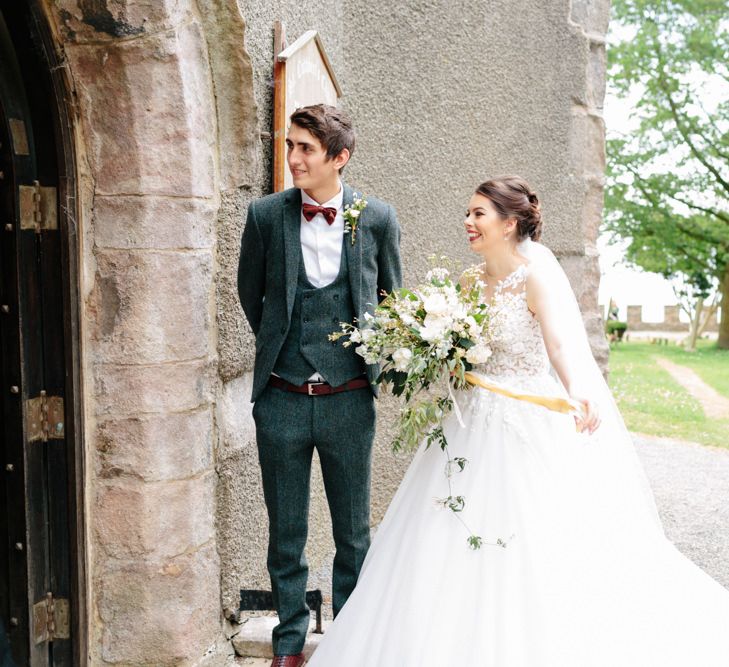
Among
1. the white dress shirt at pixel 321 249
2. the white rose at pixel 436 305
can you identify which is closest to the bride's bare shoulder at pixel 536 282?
the white rose at pixel 436 305

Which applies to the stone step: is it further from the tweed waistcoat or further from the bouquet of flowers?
the tweed waistcoat

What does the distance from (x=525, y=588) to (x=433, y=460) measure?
0.57 meters

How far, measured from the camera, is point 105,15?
309 cm

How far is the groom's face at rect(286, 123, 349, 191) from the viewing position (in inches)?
122

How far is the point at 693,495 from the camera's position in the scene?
8328mm

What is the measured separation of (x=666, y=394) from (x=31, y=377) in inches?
521

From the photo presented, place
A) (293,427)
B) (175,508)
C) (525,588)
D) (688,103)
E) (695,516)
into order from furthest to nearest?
(688,103) → (695,516) → (175,508) → (293,427) → (525,588)

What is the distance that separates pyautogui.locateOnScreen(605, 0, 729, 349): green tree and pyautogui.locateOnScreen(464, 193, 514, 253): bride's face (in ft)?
69.6

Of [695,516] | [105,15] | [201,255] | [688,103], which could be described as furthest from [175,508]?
[688,103]

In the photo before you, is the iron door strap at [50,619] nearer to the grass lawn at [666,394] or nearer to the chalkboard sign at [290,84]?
the chalkboard sign at [290,84]

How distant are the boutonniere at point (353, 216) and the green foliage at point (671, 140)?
70.4 ft

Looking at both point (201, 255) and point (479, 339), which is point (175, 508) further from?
point (479, 339)

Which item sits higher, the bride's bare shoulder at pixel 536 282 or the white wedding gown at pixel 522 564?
the bride's bare shoulder at pixel 536 282

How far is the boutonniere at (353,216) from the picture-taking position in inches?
125
